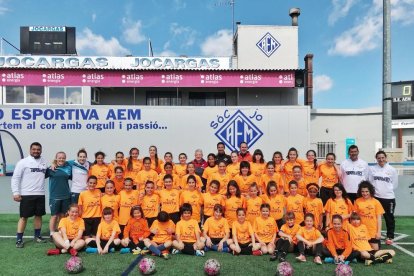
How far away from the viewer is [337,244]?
17.2ft

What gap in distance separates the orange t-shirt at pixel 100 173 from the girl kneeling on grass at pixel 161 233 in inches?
61.7

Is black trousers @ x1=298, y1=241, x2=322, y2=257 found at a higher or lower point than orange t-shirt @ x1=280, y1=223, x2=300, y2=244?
lower

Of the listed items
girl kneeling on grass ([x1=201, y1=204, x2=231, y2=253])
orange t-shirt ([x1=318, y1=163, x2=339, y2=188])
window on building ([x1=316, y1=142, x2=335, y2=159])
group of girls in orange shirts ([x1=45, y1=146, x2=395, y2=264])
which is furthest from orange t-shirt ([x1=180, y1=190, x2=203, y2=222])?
window on building ([x1=316, y1=142, x2=335, y2=159])

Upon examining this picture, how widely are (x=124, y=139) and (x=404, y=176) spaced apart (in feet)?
24.6

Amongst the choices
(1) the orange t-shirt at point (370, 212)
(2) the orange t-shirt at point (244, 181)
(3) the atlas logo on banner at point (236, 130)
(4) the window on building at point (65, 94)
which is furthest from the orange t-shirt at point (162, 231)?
(4) the window on building at point (65, 94)

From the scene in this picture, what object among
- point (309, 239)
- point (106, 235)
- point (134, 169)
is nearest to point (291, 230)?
point (309, 239)

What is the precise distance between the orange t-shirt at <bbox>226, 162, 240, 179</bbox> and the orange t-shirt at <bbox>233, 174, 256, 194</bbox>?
181 mm

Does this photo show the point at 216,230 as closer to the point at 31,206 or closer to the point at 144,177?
the point at 144,177

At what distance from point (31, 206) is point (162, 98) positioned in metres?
12.9

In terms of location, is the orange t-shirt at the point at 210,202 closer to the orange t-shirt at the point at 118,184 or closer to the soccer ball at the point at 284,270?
the orange t-shirt at the point at 118,184

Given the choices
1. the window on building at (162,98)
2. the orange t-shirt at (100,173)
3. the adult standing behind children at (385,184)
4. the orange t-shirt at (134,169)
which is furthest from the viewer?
the window on building at (162,98)

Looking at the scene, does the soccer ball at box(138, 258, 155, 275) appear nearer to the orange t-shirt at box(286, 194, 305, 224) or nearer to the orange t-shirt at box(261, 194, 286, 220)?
the orange t-shirt at box(261, 194, 286, 220)

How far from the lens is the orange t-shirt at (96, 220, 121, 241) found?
562 centimetres

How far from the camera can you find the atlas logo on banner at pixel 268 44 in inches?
750
